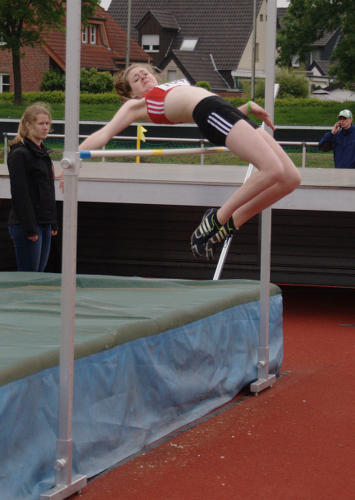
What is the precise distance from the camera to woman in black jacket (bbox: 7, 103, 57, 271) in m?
5.30

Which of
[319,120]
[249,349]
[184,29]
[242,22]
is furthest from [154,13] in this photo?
[249,349]

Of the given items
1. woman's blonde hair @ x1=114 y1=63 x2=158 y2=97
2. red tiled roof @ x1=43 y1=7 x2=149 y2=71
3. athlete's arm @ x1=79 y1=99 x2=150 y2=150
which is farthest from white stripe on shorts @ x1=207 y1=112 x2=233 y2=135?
red tiled roof @ x1=43 y1=7 x2=149 y2=71

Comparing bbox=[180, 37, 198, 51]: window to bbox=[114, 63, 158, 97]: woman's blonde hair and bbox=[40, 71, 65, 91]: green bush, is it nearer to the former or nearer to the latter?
bbox=[40, 71, 65, 91]: green bush

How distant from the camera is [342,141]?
9.00 metres

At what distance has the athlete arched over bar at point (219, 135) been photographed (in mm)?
3531

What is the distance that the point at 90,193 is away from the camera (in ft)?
24.3

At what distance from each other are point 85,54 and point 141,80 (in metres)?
43.2

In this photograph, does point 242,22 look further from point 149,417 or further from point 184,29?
point 149,417

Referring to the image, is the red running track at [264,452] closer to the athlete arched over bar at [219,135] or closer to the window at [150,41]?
the athlete arched over bar at [219,135]

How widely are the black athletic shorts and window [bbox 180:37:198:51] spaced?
5515 cm

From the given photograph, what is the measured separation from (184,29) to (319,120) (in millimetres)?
31210

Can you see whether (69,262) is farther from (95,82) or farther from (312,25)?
(95,82)

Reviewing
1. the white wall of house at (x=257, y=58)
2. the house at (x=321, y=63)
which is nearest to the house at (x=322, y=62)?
the house at (x=321, y=63)

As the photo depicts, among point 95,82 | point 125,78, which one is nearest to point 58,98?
point 95,82
